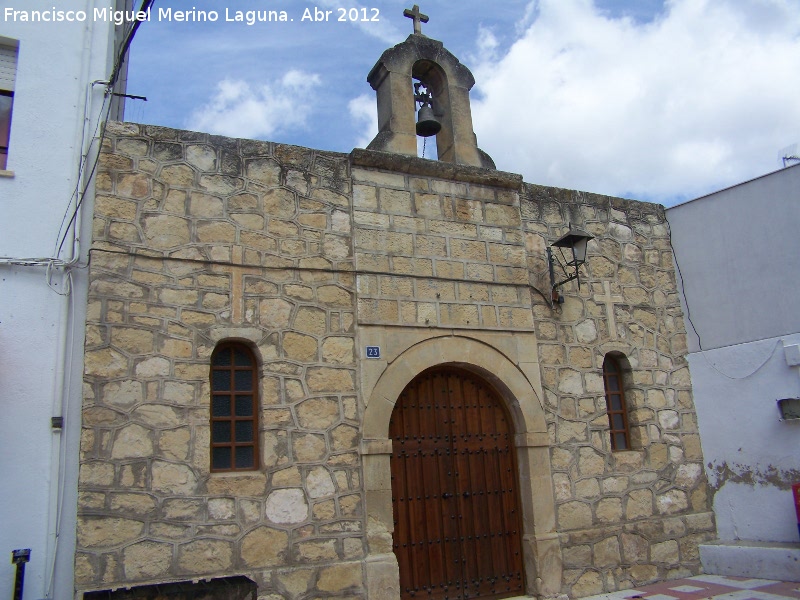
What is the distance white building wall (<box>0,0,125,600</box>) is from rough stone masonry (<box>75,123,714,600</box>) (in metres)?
0.24

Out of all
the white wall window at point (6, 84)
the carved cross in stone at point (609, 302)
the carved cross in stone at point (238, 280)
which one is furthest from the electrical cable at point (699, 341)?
the white wall window at point (6, 84)

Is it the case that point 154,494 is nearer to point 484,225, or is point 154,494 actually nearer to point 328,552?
point 328,552

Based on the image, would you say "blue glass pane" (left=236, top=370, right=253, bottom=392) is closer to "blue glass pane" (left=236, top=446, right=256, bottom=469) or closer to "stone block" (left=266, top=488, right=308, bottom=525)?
"blue glass pane" (left=236, top=446, right=256, bottom=469)

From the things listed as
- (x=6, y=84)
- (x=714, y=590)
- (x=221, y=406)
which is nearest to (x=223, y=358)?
(x=221, y=406)

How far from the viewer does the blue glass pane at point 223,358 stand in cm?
555

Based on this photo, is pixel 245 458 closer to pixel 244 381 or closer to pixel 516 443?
pixel 244 381

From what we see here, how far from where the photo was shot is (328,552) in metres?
5.43

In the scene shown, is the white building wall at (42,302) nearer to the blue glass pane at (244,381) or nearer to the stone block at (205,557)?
the stone block at (205,557)

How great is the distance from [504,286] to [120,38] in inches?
171

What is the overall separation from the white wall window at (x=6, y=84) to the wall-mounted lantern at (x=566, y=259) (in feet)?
16.6

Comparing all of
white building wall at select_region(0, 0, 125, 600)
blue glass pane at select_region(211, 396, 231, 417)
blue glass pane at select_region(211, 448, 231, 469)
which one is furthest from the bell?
blue glass pane at select_region(211, 448, 231, 469)

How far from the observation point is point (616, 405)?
7.22 meters

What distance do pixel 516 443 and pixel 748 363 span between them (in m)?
2.74

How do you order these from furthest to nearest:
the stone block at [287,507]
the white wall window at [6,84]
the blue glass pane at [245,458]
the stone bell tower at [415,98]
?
the stone bell tower at [415,98]
the white wall window at [6,84]
the blue glass pane at [245,458]
the stone block at [287,507]
